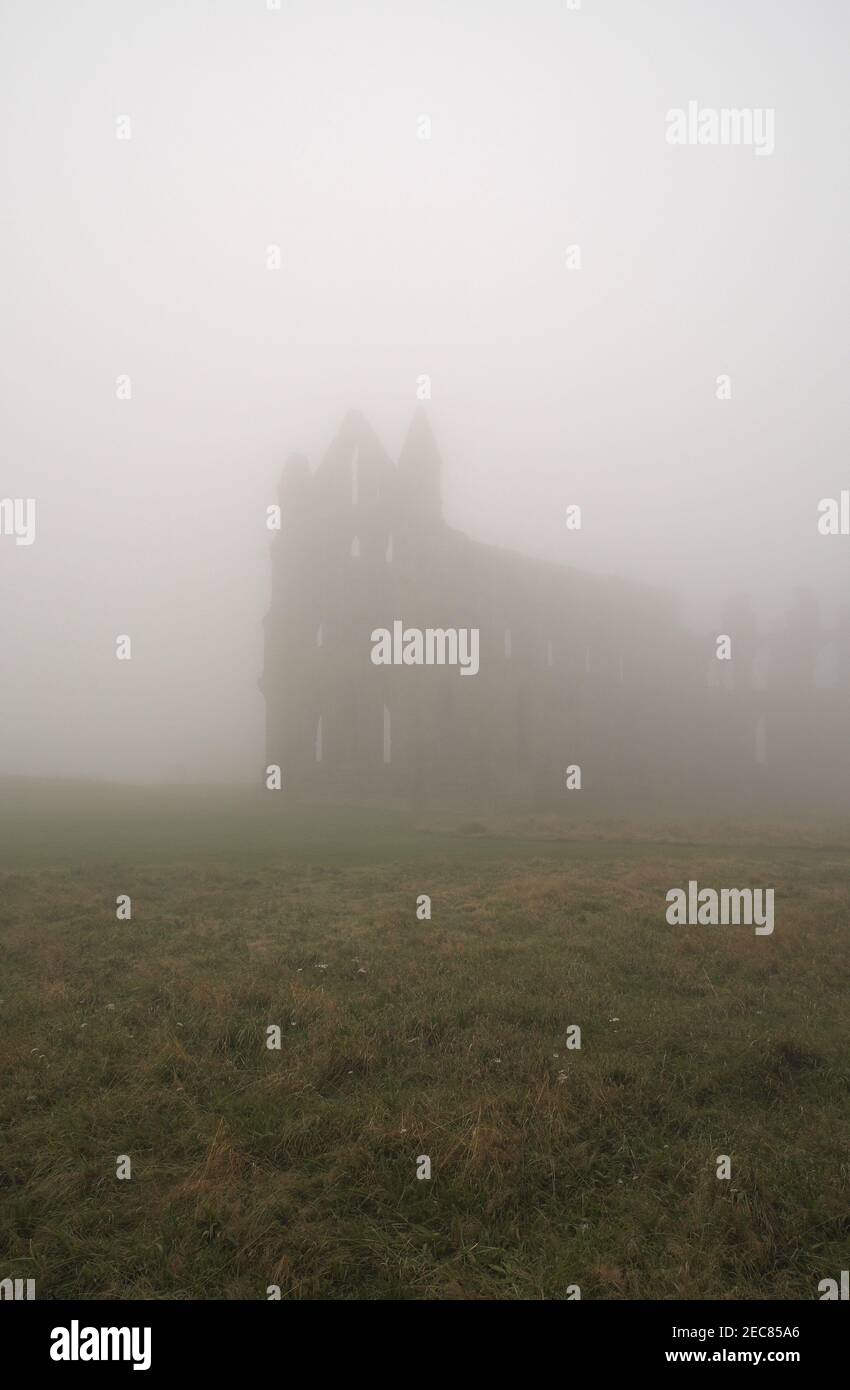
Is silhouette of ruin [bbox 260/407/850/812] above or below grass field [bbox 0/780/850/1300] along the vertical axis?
above

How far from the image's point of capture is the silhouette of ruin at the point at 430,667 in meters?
42.2

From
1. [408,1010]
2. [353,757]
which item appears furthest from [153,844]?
[353,757]

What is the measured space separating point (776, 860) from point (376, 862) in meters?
11.9

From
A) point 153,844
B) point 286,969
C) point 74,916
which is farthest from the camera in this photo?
point 153,844

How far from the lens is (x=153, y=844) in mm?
21391

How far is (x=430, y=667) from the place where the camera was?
137ft

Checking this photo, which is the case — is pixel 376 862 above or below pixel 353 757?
below

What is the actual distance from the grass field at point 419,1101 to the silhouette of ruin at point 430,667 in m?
28.4

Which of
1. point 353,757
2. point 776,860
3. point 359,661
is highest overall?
point 359,661

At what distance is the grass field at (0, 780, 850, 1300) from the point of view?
4590mm

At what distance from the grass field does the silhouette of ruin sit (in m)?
28.4

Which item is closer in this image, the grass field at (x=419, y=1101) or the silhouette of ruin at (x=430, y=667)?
the grass field at (x=419, y=1101)

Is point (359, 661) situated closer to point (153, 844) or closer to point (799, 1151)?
point (153, 844)

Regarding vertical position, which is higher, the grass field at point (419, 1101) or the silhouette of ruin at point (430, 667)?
the silhouette of ruin at point (430, 667)
